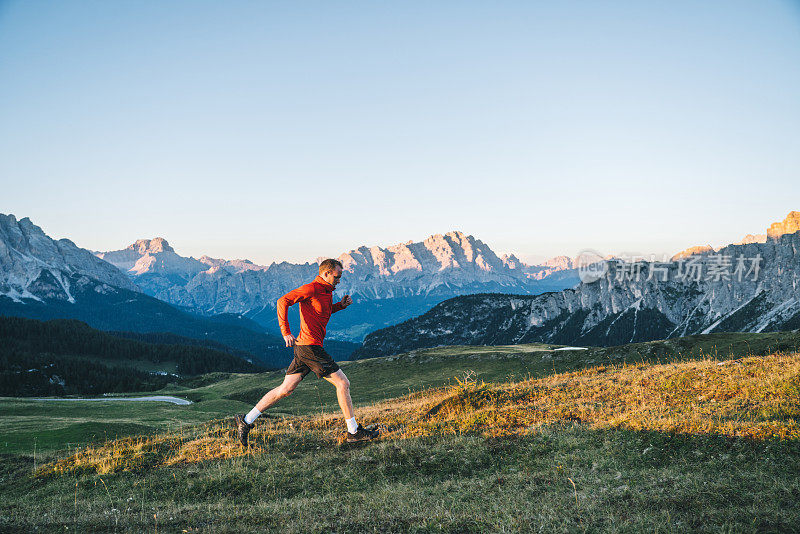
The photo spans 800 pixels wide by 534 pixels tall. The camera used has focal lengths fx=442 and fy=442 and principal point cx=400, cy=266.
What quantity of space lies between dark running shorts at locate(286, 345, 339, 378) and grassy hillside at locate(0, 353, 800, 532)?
2023mm

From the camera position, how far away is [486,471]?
914cm

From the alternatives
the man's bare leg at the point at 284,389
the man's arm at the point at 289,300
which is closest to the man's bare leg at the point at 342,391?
the man's bare leg at the point at 284,389

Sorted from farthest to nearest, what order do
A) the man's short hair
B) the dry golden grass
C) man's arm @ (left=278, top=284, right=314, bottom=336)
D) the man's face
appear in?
the man's face, the man's short hair, man's arm @ (left=278, top=284, right=314, bottom=336), the dry golden grass

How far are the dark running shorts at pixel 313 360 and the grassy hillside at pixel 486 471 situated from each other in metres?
2.02

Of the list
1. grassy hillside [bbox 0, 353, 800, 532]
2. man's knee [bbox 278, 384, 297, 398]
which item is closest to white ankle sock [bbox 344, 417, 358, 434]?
grassy hillside [bbox 0, 353, 800, 532]

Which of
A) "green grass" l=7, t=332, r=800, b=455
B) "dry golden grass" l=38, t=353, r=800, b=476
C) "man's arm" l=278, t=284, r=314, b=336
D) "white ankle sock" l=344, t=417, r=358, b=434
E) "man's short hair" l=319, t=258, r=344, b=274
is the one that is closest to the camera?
"dry golden grass" l=38, t=353, r=800, b=476

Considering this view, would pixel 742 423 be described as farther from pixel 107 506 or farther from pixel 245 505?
pixel 107 506

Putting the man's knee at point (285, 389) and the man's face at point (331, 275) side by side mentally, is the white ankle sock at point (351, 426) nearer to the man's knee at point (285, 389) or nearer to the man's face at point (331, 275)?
the man's knee at point (285, 389)

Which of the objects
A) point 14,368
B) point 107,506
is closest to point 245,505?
point 107,506

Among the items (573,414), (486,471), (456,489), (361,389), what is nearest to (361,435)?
(486,471)

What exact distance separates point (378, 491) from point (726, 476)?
5884mm

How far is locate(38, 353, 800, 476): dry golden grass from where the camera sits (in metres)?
9.83

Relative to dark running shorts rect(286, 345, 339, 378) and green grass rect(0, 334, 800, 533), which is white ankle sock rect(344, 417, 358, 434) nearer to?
green grass rect(0, 334, 800, 533)

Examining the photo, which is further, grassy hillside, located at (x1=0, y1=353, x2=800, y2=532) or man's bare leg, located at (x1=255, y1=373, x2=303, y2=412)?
man's bare leg, located at (x1=255, y1=373, x2=303, y2=412)
